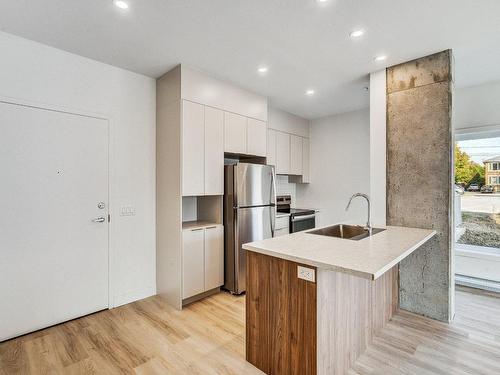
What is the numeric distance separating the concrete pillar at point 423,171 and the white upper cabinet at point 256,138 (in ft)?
5.27

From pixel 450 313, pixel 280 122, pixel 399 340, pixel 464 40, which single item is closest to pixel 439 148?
pixel 464 40

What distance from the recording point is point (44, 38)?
232cm

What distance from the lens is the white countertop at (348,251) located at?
1.42 m

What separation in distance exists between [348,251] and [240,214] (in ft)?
5.41

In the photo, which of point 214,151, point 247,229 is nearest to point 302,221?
point 247,229

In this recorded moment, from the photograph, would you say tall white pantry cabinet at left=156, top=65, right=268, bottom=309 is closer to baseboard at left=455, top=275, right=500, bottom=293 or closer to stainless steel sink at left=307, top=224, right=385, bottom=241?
stainless steel sink at left=307, top=224, right=385, bottom=241

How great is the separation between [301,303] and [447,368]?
4.17 feet

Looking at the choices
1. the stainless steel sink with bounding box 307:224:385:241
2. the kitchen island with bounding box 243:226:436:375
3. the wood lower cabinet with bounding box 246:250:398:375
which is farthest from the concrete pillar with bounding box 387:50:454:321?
the wood lower cabinet with bounding box 246:250:398:375

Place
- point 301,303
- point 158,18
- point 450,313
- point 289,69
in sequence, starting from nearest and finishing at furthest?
point 301,303
point 158,18
point 450,313
point 289,69

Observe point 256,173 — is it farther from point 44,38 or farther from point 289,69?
point 44,38

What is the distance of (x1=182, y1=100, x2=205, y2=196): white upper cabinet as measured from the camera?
9.34 ft

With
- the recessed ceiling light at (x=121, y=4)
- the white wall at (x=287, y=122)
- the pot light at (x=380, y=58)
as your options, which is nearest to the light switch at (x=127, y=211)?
the recessed ceiling light at (x=121, y=4)

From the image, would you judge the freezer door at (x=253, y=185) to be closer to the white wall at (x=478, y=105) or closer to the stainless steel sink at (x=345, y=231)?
the stainless steel sink at (x=345, y=231)

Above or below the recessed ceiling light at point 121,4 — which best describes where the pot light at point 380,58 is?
below
